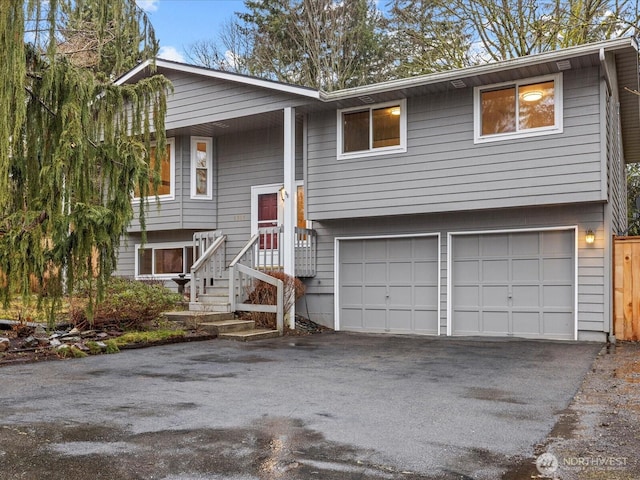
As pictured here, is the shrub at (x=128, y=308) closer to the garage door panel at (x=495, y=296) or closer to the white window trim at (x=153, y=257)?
the white window trim at (x=153, y=257)

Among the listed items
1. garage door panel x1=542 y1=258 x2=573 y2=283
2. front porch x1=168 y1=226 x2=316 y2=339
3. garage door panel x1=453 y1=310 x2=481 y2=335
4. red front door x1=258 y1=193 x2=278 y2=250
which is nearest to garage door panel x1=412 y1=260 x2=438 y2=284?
garage door panel x1=453 y1=310 x2=481 y2=335

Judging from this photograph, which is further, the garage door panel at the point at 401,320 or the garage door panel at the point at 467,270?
the garage door panel at the point at 401,320

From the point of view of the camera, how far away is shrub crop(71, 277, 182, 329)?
914 centimetres

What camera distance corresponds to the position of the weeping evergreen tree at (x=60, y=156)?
4078 mm

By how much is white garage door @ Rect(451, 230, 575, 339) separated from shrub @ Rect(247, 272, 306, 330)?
3.15 meters

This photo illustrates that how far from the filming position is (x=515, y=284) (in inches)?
Answer: 410

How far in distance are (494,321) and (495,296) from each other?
1.55ft

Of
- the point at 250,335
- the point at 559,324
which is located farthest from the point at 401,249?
the point at 250,335

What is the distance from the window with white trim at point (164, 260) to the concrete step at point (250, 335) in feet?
14.8

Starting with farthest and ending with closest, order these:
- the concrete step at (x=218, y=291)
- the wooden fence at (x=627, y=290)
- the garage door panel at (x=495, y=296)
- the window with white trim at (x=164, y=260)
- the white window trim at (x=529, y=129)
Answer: the window with white trim at (x=164, y=260)
the concrete step at (x=218, y=291)
the garage door panel at (x=495, y=296)
the wooden fence at (x=627, y=290)
the white window trim at (x=529, y=129)

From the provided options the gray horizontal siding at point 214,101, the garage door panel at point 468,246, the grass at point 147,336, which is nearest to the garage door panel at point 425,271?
the garage door panel at point 468,246

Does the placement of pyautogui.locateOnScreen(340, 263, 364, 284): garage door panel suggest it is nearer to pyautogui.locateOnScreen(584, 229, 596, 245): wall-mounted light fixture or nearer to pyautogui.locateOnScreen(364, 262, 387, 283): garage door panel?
pyautogui.locateOnScreen(364, 262, 387, 283): garage door panel

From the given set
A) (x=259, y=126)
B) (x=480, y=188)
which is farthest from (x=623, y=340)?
(x=259, y=126)

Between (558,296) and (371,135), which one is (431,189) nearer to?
(371,135)
